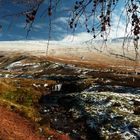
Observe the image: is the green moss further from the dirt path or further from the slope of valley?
the dirt path

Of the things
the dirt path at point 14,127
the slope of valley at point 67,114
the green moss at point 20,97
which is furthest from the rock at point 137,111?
the green moss at point 20,97

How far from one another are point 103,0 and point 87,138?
40.6 m

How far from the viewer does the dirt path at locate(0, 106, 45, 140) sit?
42.8 metres

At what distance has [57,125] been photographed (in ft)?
156

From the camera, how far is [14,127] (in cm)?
4541

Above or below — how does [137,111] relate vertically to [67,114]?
above

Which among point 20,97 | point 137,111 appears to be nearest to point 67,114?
point 137,111

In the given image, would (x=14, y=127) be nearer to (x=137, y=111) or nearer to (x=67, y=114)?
(x=67, y=114)

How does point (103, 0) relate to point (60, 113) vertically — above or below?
above

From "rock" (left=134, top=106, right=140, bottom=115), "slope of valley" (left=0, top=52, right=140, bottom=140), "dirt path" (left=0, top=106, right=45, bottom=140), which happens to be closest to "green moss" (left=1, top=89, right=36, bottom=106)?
"slope of valley" (left=0, top=52, right=140, bottom=140)

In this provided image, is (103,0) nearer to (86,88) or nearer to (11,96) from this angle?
(11,96)

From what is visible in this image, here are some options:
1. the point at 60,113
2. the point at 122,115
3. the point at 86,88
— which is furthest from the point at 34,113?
the point at 86,88

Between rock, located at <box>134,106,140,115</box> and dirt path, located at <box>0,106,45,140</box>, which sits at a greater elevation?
rock, located at <box>134,106,140,115</box>

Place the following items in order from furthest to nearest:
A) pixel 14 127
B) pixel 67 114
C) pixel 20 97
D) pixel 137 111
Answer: pixel 20 97
pixel 67 114
pixel 137 111
pixel 14 127
